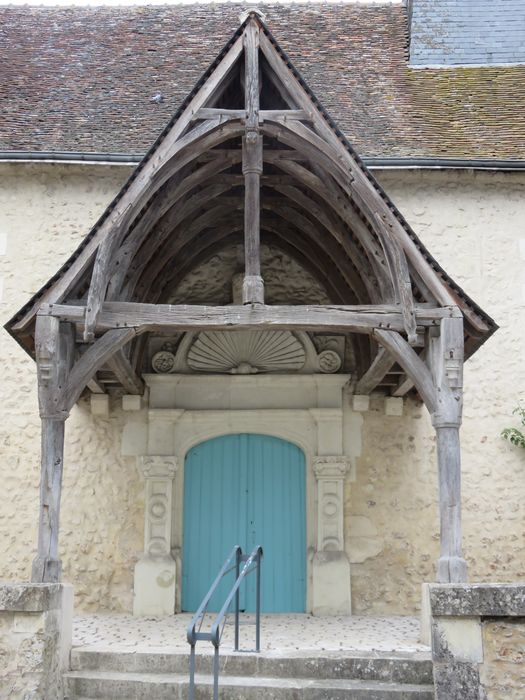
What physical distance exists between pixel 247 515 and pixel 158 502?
875 millimetres

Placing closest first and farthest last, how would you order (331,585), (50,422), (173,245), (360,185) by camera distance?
1. (50,422)
2. (360,185)
3. (173,245)
4. (331,585)

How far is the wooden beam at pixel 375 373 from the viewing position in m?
6.74

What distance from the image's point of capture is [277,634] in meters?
6.29

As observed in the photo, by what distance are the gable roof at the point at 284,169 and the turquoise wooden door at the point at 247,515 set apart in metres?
2.33

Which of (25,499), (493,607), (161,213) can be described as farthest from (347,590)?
(161,213)

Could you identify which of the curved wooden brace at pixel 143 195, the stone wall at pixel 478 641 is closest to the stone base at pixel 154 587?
the curved wooden brace at pixel 143 195

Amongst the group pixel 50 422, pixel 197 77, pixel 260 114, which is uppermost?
pixel 197 77

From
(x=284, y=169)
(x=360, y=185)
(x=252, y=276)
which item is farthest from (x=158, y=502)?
(x=360, y=185)

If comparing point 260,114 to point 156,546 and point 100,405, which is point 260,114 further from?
point 156,546

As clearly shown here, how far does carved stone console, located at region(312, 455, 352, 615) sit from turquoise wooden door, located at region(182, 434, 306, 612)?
9.3 inches

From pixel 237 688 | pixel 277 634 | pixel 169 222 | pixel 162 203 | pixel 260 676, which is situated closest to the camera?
pixel 237 688

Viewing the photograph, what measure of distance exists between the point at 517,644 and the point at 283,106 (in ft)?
14.2

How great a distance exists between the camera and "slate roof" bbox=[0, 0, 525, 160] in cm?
842

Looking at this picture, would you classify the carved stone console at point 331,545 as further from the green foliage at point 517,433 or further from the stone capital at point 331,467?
the green foliage at point 517,433
